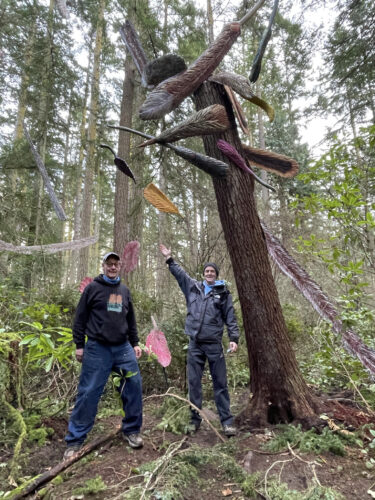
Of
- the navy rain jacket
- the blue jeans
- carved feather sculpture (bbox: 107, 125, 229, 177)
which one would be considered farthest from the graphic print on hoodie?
carved feather sculpture (bbox: 107, 125, 229, 177)

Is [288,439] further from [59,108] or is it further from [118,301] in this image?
[59,108]

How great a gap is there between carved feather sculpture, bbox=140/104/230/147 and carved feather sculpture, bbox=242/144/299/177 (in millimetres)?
736

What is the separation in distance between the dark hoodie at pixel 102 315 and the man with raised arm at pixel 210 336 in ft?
2.50

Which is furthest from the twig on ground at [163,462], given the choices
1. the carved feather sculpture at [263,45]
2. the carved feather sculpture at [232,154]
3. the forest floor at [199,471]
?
the carved feather sculpture at [263,45]

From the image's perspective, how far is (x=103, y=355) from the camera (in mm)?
2770

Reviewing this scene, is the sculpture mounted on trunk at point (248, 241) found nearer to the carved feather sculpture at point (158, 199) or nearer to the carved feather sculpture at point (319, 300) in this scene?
the carved feather sculpture at point (319, 300)

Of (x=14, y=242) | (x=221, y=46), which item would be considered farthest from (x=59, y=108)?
(x=221, y=46)

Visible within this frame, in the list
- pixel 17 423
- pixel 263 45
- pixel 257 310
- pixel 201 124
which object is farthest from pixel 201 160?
pixel 17 423

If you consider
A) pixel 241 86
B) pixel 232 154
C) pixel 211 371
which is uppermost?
pixel 241 86

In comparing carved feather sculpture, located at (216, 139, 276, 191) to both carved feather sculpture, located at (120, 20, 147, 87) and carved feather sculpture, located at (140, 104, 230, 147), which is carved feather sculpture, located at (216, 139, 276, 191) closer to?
carved feather sculpture, located at (140, 104, 230, 147)

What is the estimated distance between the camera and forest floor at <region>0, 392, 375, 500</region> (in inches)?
77.4

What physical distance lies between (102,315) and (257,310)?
1538 millimetres

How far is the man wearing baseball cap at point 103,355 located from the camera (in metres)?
2.67

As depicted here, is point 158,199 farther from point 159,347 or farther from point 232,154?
point 159,347
